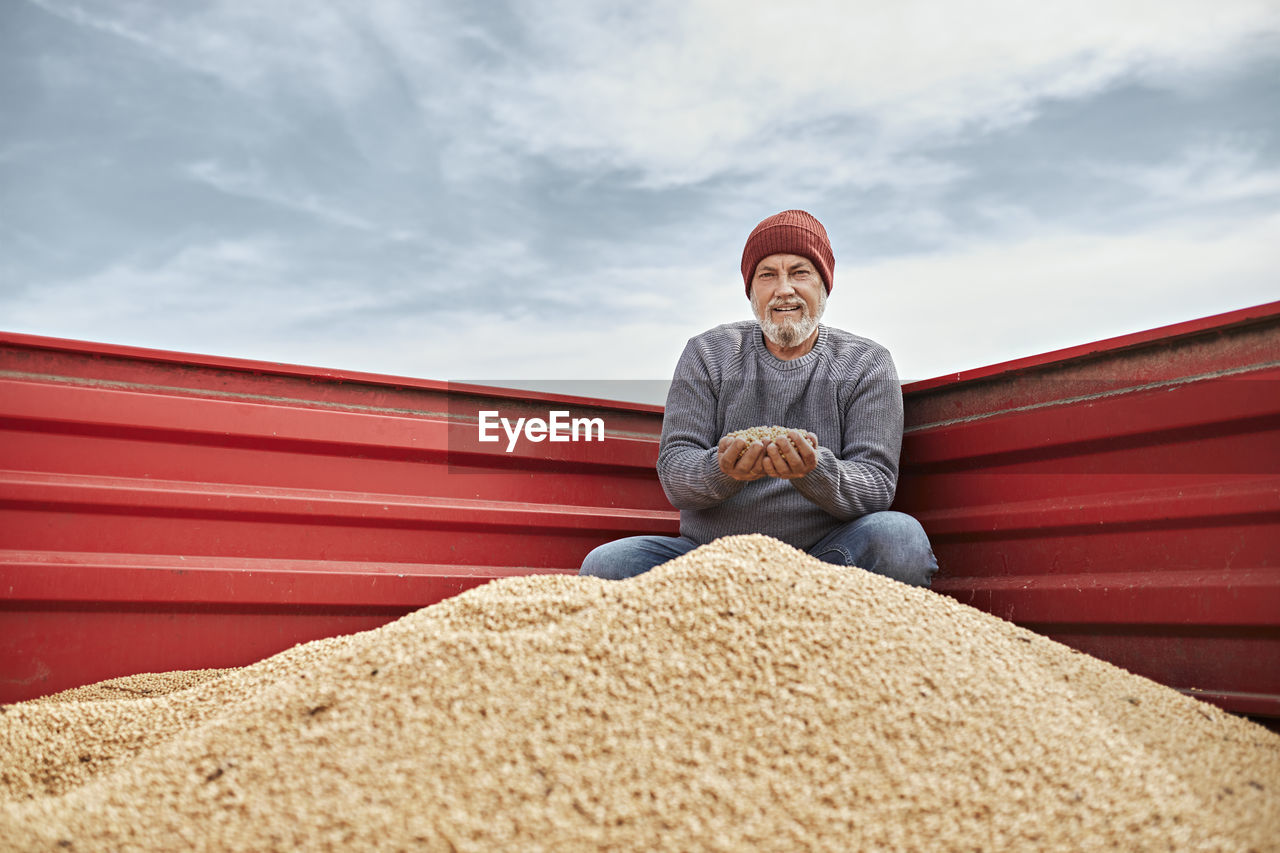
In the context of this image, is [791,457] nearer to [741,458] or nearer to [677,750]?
[741,458]

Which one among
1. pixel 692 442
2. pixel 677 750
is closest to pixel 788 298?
pixel 692 442

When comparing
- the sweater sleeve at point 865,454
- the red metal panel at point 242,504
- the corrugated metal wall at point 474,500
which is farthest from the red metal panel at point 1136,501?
the red metal panel at point 242,504

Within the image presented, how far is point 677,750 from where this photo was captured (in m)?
1.21

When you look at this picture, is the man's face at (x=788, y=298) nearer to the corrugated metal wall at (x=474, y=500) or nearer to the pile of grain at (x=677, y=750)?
the corrugated metal wall at (x=474, y=500)

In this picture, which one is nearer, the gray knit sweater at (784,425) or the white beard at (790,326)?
the gray knit sweater at (784,425)

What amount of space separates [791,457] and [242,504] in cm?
135

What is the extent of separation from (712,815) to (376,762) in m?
0.44

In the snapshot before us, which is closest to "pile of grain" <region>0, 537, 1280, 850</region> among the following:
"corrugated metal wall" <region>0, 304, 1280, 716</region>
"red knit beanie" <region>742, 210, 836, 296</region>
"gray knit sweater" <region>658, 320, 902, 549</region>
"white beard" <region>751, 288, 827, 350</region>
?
"corrugated metal wall" <region>0, 304, 1280, 716</region>

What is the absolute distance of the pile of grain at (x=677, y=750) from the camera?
3.71 ft

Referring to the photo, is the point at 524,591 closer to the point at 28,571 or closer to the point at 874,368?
the point at 874,368

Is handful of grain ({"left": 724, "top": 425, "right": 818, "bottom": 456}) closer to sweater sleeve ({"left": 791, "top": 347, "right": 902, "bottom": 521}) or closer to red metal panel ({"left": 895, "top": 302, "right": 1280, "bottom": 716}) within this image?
sweater sleeve ({"left": 791, "top": 347, "right": 902, "bottom": 521})

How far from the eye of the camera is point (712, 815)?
1.13 metres

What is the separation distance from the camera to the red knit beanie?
236cm

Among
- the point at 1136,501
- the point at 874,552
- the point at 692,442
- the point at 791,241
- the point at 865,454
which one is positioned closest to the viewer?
the point at 1136,501
